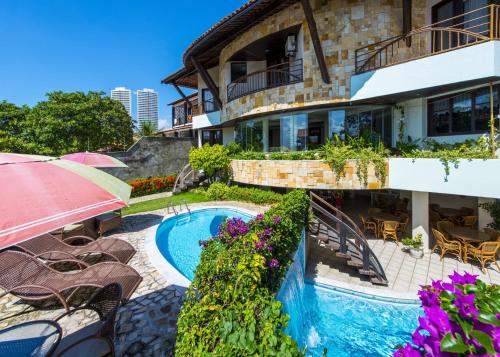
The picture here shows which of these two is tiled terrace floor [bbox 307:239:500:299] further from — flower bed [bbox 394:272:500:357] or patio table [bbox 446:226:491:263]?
flower bed [bbox 394:272:500:357]

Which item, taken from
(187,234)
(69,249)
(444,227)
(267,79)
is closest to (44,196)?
(69,249)

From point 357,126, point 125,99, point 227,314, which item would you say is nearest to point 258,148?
point 357,126

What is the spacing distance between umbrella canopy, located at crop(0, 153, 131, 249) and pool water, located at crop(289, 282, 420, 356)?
458 centimetres

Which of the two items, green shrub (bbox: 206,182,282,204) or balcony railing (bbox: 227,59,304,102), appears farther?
green shrub (bbox: 206,182,282,204)

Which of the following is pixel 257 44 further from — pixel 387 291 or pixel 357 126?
pixel 387 291

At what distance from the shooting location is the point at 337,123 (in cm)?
1270

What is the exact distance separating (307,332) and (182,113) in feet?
101

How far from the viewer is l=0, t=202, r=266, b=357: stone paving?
4.08 meters

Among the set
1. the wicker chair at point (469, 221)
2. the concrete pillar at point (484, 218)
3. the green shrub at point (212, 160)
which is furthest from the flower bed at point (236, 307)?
the green shrub at point (212, 160)

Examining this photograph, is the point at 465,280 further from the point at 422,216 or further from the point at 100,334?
the point at 422,216

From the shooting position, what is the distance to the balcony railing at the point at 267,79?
510 inches

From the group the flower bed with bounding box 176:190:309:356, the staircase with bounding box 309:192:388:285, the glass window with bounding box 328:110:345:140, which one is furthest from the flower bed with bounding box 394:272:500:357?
the glass window with bounding box 328:110:345:140

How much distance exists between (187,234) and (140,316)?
672cm

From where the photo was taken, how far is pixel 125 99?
4978 inches
